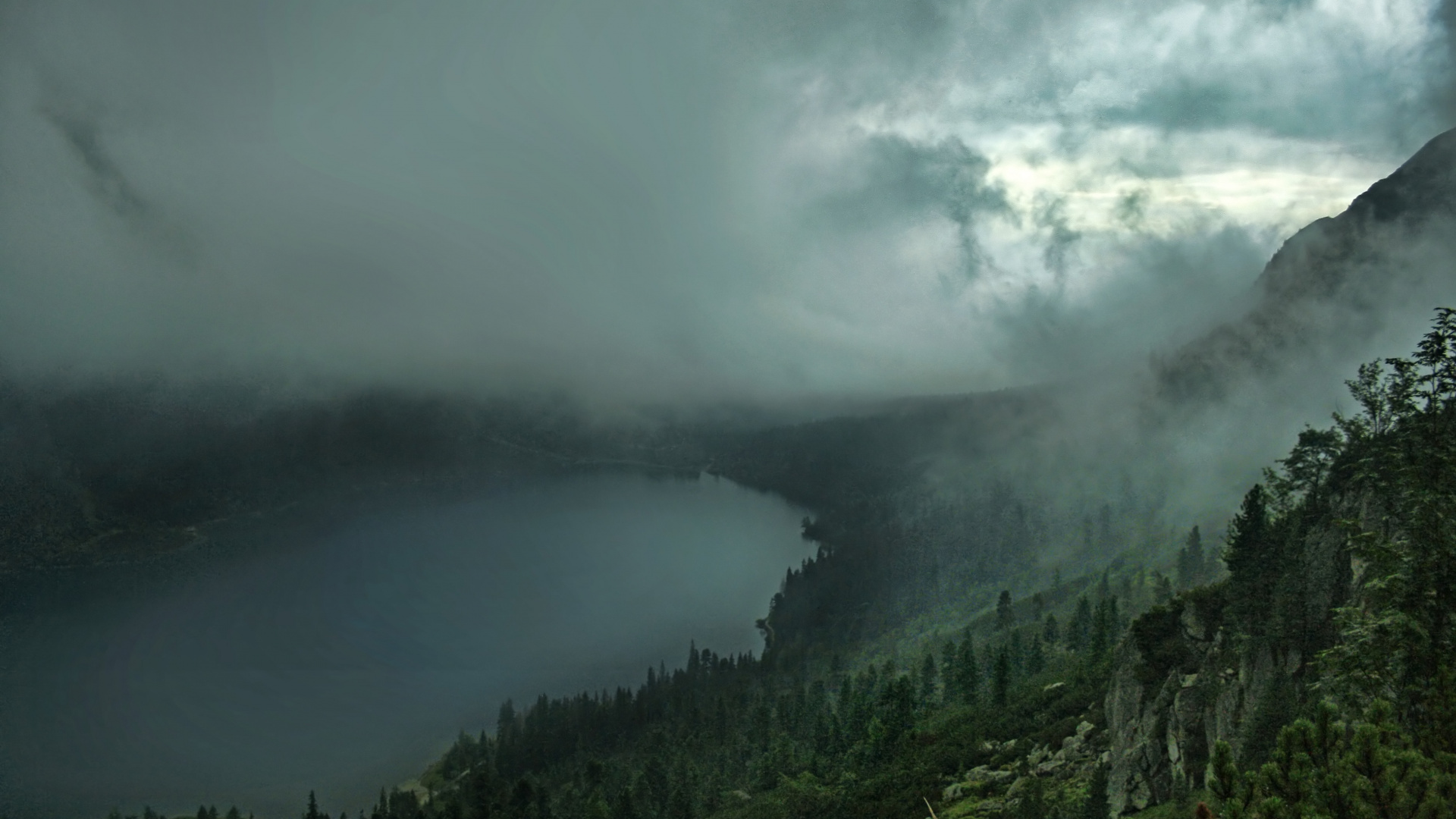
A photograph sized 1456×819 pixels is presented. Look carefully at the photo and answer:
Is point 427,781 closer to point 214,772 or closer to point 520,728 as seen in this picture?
point 520,728

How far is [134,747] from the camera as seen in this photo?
19938cm

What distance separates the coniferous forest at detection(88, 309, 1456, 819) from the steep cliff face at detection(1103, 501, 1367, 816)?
160mm

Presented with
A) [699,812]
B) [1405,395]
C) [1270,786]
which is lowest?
[699,812]

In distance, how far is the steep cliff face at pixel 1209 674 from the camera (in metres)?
48.9

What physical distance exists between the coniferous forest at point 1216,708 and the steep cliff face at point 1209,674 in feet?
0.53

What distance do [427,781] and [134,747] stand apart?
88.3 m

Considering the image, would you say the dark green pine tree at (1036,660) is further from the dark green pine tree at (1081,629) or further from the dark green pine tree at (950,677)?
the dark green pine tree at (950,677)

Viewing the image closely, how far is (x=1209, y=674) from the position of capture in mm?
57062

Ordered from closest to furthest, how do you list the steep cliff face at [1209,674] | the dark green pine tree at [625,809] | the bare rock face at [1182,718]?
1. the steep cliff face at [1209,674]
2. the bare rock face at [1182,718]
3. the dark green pine tree at [625,809]

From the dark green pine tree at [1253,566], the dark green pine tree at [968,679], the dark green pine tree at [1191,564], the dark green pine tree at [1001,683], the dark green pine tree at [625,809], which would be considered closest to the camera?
the dark green pine tree at [1253,566]

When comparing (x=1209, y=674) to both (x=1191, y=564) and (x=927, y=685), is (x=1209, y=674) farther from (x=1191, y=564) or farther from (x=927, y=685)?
(x=1191, y=564)

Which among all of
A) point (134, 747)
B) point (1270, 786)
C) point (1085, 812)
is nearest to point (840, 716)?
point (1085, 812)

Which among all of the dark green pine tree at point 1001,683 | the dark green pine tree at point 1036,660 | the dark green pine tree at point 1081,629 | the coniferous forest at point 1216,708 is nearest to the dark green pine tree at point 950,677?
the coniferous forest at point 1216,708

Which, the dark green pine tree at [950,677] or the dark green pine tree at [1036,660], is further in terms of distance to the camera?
the dark green pine tree at [950,677]
